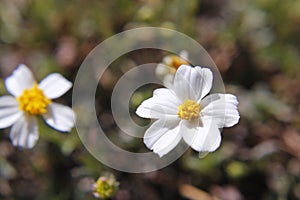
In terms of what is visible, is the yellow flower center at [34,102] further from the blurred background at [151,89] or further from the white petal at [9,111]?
the blurred background at [151,89]

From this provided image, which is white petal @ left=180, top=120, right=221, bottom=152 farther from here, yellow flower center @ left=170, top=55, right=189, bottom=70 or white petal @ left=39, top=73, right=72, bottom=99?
white petal @ left=39, top=73, right=72, bottom=99

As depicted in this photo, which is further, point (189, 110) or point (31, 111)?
point (31, 111)

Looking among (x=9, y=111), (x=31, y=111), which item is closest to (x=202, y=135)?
(x=31, y=111)

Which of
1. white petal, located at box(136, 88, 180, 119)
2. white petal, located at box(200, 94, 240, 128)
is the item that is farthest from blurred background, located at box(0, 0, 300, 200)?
white petal, located at box(200, 94, 240, 128)

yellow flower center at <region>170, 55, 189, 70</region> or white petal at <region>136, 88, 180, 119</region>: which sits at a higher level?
white petal at <region>136, 88, 180, 119</region>

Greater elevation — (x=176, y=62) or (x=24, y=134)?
(x=176, y=62)

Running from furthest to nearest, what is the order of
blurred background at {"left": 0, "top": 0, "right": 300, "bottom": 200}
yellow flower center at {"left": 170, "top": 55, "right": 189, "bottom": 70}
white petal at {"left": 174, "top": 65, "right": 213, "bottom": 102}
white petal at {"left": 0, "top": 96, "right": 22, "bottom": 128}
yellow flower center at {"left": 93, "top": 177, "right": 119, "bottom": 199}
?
blurred background at {"left": 0, "top": 0, "right": 300, "bottom": 200} → yellow flower center at {"left": 170, "top": 55, "right": 189, "bottom": 70} → white petal at {"left": 0, "top": 96, "right": 22, "bottom": 128} → yellow flower center at {"left": 93, "top": 177, "right": 119, "bottom": 199} → white petal at {"left": 174, "top": 65, "right": 213, "bottom": 102}

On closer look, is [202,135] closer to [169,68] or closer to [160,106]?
[160,106]
